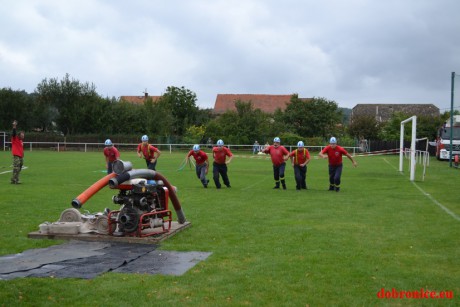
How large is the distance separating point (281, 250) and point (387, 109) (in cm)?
10834

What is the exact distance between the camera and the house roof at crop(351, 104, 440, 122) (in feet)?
353

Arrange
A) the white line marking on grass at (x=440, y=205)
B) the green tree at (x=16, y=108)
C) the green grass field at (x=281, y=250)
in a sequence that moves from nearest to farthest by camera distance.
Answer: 1. the green grass field at (x=281, y=250)
2. the white line marking on grass at (x=440, y=205)
3. the green tree at (x=16, y=108)

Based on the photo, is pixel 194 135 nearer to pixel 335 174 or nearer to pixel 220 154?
pixel 220 154

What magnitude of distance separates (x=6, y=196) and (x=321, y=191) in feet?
32.6

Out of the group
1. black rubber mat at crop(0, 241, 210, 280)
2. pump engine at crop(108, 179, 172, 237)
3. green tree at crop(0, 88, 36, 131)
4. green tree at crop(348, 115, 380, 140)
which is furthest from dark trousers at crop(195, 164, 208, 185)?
green tree at crop(348, 115, 380, 140)

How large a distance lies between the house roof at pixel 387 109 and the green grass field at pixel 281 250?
313 ft

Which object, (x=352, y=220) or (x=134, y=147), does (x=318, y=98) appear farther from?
(x=352, y=220)

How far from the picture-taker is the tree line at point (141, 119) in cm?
6369

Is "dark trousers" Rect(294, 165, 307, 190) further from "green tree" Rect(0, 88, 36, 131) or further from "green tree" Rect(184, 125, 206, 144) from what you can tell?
"green tree" Rect(0, 88, 36, 131)

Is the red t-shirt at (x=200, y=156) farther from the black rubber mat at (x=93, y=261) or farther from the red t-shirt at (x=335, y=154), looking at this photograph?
the black rubber mat at (x=93, y=261)

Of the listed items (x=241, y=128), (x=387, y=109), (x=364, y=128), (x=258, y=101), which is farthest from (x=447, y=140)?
(x=387, y=109)

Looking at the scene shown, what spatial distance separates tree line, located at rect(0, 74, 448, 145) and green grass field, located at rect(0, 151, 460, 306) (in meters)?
47.0

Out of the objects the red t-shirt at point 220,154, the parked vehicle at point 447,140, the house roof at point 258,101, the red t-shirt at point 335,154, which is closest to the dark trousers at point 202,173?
the red t-shirt at point 220,154

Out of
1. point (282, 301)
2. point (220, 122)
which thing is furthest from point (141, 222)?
point (220, 122)
